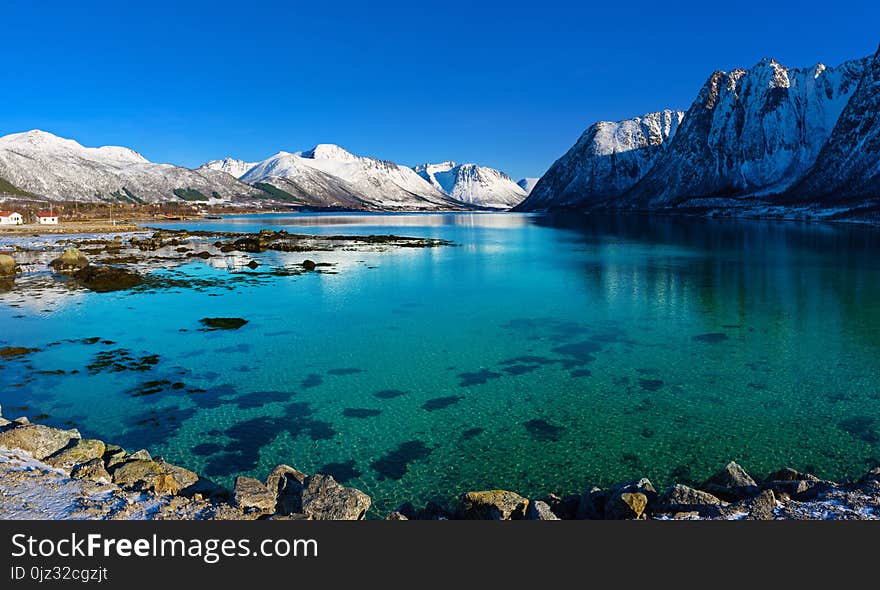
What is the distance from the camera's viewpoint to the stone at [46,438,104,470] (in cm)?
1413

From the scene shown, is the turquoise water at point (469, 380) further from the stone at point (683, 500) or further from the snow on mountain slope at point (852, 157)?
the snow on mountain slope at point (852, 157)

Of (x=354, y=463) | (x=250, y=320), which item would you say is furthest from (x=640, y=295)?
(x=354, y=463)

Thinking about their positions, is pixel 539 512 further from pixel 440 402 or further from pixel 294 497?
pixel 440 402

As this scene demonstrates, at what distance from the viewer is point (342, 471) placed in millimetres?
16516

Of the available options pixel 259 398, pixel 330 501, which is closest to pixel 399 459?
pixel 330 501

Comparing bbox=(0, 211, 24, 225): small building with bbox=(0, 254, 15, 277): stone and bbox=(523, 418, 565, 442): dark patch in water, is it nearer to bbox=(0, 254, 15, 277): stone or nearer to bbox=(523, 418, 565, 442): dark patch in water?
bbox=(0, 254, 15, 277): stone

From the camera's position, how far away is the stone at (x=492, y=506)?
12.3 m

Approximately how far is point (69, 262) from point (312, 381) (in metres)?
53.4

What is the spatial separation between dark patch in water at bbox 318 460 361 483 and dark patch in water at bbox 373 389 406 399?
575cm

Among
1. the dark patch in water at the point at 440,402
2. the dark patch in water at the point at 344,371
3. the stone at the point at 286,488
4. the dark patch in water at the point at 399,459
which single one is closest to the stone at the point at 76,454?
the stone at the point at 286,488

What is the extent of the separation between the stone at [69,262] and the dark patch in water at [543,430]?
60746mm
